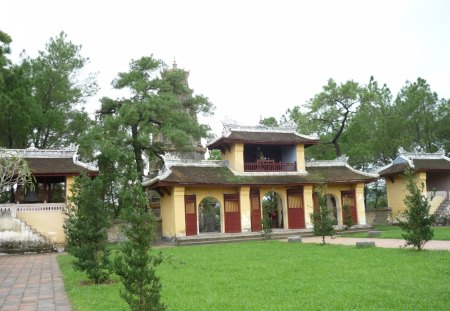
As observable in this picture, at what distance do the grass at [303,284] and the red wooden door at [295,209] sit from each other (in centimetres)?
1183

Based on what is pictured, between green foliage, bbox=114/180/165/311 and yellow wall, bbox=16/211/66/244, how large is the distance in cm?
1662

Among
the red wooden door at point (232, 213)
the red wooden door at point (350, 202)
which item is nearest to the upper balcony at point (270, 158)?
the red wooden door at point (232, 213)

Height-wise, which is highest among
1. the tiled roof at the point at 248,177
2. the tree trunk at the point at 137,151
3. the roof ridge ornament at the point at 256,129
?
the roof ridge ornament at the point at 256,129

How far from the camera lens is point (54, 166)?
22.0 meters

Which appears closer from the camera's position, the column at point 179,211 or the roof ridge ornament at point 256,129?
the column at point 179,211

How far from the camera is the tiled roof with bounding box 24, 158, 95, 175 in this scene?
21.4 m

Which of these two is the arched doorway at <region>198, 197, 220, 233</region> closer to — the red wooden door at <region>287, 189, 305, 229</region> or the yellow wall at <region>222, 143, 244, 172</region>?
the yellow wall at <region>222, 143, 244, 172</region>

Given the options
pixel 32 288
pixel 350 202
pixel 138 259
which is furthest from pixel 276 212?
pixel 138 259

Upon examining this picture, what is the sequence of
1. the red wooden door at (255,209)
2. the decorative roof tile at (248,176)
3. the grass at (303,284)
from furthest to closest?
the red wooden door at (255,209) → the decorative roof tile at (248,176) → the grass at (303,284)

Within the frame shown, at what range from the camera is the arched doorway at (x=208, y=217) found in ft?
97.3

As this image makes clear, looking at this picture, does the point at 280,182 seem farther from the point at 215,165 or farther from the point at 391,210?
the point at 391,210

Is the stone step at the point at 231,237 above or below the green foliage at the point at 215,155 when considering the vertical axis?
below

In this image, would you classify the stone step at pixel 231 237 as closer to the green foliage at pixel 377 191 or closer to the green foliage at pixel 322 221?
the green foliage at pixel 322 221

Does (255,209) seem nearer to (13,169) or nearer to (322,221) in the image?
(322,221)
